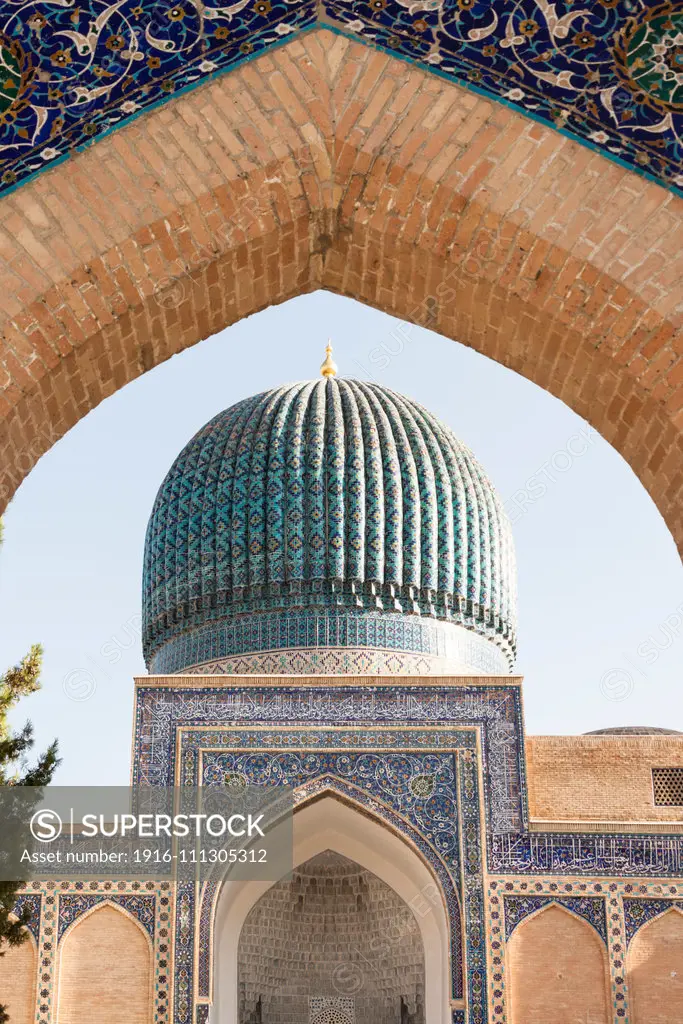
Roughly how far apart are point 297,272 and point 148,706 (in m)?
7.12

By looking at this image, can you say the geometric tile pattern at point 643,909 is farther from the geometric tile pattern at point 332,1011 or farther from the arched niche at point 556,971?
the geometric tile pattern at point 332,1011

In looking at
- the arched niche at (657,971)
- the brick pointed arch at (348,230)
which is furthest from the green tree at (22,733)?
the arched niche at (657,971)

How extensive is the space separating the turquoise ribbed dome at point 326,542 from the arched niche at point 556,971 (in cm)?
239

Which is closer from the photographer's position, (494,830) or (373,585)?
(494,830)

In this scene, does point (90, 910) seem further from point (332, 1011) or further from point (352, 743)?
point (332, 1011)

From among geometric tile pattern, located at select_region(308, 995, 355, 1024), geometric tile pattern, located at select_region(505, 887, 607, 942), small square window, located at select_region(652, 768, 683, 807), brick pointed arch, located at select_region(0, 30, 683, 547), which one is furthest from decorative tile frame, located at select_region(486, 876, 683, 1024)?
brick pointed arch, located at select_region(0, 30, 683, 547)

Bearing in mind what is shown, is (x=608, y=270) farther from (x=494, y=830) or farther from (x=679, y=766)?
(x=679, y=766)

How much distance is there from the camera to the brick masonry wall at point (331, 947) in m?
10.5

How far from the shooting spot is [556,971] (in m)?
8.70

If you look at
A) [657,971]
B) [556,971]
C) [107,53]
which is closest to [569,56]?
[107,53]

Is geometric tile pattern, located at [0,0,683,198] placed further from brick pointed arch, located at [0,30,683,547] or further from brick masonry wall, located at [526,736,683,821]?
brick masonry wall, located at [526,736,683,821]

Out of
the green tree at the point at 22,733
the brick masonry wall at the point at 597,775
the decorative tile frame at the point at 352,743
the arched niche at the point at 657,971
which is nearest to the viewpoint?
the green tree at the point at 22,733

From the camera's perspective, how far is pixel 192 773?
30.9 ft

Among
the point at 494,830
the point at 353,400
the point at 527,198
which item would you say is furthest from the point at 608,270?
the point at 353,400
